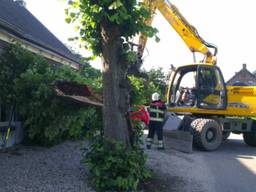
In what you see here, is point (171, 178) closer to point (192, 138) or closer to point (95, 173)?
point (95, 173)

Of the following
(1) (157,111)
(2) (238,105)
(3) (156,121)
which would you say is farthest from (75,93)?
(2) (238,105)

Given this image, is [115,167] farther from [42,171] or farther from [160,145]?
[160,145]

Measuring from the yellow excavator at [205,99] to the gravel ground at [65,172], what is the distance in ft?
7.94

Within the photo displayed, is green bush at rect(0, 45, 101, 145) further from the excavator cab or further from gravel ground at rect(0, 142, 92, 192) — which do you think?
the excavator cab

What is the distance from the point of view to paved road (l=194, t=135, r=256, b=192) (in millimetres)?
6764

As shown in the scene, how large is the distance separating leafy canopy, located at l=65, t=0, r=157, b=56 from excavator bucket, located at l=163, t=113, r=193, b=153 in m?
5.17

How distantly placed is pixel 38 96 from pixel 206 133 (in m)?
6.07

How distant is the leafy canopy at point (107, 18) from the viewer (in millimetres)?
5648

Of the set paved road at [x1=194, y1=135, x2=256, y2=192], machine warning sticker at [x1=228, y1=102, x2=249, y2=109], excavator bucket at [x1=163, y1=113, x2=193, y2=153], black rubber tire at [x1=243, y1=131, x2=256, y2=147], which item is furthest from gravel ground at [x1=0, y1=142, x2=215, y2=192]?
black rubber tire at [x1=243, y1=131, x2=256, y2=147]

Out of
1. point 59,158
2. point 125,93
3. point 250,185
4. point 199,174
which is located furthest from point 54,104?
point 250,185

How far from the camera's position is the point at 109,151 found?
596 centimetres

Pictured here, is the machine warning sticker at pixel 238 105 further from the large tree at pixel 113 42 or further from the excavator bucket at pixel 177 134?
the large tree at pixel 113 42

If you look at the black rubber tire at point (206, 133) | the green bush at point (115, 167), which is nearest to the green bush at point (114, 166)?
the green bush at point (115, 167)

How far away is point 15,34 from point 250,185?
7002mm
